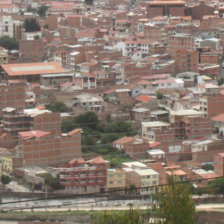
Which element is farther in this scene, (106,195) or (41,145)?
(41,145)

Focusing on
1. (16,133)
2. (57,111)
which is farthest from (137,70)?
(16,133)

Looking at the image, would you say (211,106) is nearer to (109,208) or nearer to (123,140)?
(123,140)

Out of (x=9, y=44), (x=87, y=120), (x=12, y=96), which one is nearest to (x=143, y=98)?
Result: (x=87, y=120)

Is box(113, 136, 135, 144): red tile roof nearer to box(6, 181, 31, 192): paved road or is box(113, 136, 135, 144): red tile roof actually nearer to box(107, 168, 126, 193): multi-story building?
box(107, 168, 126, 193): multi-story building

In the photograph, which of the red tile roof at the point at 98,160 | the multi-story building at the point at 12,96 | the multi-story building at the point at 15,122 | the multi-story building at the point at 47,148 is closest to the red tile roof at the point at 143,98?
the multi-story building at the point at 12,96

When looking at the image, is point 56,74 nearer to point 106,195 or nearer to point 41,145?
point 41,145

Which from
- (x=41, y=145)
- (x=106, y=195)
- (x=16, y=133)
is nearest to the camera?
(x=106, y=195)

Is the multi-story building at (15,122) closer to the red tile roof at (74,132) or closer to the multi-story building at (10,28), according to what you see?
the red tile roof at (74,132)
